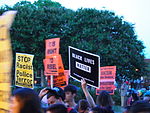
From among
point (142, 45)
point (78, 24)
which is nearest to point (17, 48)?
point (78, 24)

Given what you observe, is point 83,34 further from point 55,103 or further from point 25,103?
point 25,103

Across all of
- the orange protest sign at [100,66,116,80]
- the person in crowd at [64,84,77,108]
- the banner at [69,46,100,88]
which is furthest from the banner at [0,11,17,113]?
the orange protest sign at [100,66,116,80]

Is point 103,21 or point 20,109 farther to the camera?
point 103,21

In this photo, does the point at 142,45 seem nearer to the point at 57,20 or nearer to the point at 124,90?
the point at 57,20

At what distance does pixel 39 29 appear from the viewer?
34469mm

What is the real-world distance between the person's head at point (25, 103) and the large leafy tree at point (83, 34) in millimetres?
29975

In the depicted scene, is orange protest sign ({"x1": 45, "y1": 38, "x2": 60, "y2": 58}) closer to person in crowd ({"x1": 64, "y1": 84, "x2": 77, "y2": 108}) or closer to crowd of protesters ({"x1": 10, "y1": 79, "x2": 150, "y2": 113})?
crowd of protesters ({"x1": 10, "y1": 79, "x2": 150, "y2": 113})

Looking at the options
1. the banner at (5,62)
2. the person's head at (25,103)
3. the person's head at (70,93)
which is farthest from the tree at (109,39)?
the person's head at (25,103)

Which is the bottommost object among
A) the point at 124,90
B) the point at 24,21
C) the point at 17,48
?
the point at 124,90

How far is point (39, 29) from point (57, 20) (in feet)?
7.26

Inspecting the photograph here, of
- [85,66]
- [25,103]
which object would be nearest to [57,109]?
[25,103]

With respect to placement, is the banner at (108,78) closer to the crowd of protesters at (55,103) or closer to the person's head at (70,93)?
the crowd of protesters at (55,103)

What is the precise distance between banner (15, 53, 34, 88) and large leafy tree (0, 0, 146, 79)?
22.0 meters

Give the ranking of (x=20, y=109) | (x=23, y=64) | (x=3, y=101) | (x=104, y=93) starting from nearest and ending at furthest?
(x=20, y=109), (x=3, y=101), (x=104, y=93), (x=23, y=64)
